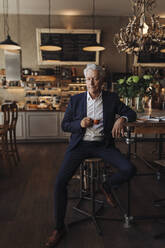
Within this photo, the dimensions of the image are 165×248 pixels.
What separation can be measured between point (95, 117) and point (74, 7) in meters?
4.71

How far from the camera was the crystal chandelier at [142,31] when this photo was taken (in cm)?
341

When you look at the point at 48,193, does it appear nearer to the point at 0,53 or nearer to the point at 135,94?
the point at 135,94

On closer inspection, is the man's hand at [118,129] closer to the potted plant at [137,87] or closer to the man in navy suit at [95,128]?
the man in navy suit at [95,128]

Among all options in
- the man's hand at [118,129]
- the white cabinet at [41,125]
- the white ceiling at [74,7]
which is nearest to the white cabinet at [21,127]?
the white cabinet at [41,125]

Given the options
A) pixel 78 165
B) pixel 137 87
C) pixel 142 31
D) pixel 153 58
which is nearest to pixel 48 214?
pixel 78 165

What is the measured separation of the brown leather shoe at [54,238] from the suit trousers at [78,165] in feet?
0.15

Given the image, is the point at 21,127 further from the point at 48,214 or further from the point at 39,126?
the point at 48,214

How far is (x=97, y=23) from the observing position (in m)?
6.44

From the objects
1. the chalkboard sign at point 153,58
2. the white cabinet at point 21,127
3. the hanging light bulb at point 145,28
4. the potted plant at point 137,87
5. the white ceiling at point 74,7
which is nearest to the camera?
the potted plant at point 137,87

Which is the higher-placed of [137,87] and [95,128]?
[137,87]

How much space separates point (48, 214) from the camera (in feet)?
7.86

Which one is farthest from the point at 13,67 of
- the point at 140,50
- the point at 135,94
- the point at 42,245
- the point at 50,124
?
the point at 42,245

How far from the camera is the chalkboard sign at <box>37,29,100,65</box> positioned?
6.34m

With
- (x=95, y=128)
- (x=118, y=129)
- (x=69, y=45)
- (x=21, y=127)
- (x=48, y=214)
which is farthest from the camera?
(x=69, y=45)
